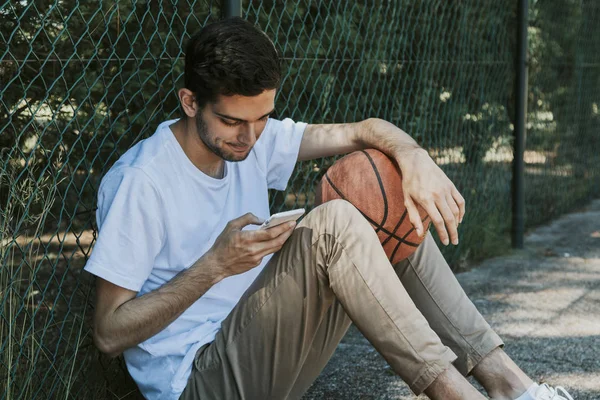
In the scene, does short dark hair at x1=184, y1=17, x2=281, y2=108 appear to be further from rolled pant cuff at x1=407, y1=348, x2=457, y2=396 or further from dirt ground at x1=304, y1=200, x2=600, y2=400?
dirt ground at x1=304, y1=200, x2=600, y2=400

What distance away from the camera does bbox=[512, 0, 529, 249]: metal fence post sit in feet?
21.9

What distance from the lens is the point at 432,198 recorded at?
297 cm

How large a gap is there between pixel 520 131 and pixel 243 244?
4.44 metres

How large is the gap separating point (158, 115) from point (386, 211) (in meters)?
1.33

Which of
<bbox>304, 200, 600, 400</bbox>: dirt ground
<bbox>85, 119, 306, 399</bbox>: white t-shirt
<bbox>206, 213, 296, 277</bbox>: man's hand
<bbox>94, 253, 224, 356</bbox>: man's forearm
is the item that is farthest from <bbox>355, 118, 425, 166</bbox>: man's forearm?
<bbox>304, 200, 600, 400</bbox>: dirt ground

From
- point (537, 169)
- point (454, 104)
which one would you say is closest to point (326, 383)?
point (454, 104)

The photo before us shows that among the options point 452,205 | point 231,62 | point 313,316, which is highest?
point 231,62

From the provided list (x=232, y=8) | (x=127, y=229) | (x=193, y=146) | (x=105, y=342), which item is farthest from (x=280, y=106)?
(x=105, y=342)

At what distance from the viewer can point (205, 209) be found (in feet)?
10.1

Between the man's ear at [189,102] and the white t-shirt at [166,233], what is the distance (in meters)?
0.11

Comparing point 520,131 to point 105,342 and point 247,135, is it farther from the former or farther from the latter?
point 105,342

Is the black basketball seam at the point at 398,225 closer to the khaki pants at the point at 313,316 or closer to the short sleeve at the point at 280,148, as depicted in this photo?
the khaki pants at the point at 313,316

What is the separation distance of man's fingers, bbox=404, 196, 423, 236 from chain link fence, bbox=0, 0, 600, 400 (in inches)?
45.9

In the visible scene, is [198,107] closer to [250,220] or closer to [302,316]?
[250,220]
